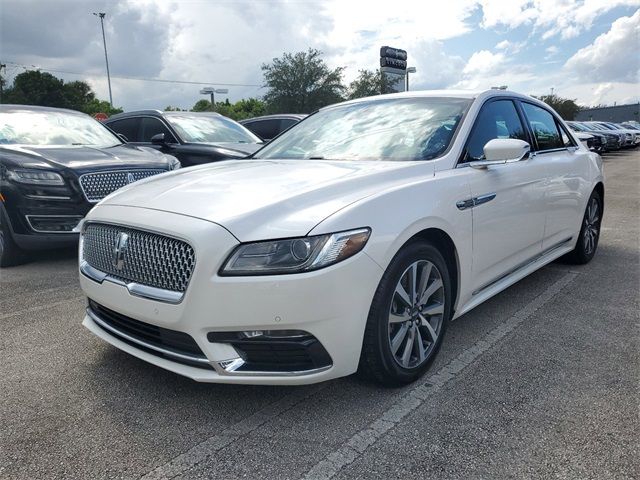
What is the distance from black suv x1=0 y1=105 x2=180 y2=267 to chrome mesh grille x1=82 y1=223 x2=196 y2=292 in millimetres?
2662

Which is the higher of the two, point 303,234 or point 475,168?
point 475,168

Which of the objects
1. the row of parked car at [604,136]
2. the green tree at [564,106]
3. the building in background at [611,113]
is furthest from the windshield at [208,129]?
the building in background at [611,113]

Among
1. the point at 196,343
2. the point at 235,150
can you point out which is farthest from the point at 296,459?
the point at 235,150

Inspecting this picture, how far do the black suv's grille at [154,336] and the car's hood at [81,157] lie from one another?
3.00m

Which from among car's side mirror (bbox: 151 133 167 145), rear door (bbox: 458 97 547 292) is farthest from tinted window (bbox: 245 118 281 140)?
rear door (bbox: 458 97 547 292)

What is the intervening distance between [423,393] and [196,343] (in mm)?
1196

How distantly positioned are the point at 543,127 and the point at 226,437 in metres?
3.63

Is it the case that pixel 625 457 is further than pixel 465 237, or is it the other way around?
pixel 465 237

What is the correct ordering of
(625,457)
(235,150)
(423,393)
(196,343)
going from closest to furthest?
(625,457) < (196,343) < (423,393) < (235,150)

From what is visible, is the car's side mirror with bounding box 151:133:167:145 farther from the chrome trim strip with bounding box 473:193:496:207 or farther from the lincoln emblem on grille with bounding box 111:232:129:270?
the chrome trim strip with bounding box 473:193:496:207

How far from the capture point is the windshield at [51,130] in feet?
19.4

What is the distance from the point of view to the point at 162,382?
285 centimetres

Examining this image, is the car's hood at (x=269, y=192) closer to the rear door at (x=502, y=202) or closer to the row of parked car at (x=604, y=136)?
the rear door at (x=502, y=202)

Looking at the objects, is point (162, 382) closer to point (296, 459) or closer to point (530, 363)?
point (296, 459)
